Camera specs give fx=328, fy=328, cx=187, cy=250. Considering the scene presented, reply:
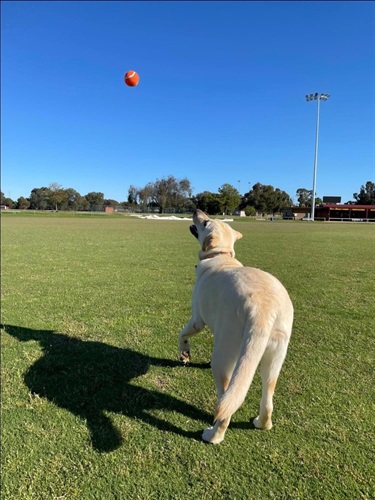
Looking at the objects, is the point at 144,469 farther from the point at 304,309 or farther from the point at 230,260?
the point at 304,309

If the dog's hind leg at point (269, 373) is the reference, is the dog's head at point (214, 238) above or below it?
above

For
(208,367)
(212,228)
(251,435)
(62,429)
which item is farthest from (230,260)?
(62,429)

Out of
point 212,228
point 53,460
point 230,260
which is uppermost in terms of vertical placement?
point 212,228

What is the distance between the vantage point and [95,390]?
3.43m

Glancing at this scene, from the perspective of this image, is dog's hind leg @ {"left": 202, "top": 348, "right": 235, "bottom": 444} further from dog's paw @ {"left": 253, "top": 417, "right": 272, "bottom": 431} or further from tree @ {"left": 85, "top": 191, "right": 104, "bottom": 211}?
tree @ {"left": 85, "top": 191, "right": 104, "bottom": 211}

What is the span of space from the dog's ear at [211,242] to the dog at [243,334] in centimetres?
72

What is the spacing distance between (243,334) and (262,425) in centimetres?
98

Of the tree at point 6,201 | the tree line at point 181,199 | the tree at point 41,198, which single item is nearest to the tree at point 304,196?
the tree line at point 181,199

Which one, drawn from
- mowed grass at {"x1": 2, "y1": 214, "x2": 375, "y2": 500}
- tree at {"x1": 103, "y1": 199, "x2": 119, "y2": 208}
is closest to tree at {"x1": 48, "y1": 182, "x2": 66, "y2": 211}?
tree at {"x1": 103, "y1": 199, "x2": 119, "y2": 208}

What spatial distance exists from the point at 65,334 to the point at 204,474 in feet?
10.6

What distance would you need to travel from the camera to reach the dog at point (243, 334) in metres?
2.25

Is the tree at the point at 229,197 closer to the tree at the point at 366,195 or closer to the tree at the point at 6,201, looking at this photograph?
the tree at the point at 366,195

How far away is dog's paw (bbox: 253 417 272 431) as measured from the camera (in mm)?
2775

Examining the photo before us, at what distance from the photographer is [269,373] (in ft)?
8.48
